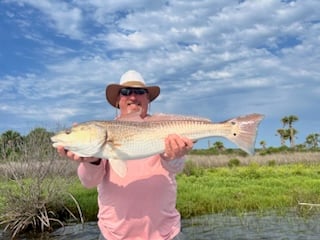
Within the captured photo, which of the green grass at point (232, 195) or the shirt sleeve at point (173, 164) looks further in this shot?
the green grass at point (232, 195)

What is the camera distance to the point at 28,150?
54.0 feet

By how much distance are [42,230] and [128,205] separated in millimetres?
13161

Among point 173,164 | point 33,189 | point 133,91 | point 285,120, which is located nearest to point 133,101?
point 133,91

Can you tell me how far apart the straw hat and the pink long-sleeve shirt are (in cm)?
68

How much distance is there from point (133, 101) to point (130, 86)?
133 millimetres

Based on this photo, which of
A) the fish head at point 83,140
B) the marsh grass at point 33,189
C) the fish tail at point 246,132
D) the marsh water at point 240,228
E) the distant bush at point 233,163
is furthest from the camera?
the distant bush at point 233,163

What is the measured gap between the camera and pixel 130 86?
382cm

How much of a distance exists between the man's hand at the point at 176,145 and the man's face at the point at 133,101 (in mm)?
560

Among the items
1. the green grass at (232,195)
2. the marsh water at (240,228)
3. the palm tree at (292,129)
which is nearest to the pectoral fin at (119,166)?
the marsh water at (240,228)

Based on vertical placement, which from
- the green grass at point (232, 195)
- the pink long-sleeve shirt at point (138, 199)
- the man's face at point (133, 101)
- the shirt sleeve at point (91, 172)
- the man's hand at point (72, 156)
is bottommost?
the green grass at point (232, 195)

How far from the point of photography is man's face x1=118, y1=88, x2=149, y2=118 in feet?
12.5

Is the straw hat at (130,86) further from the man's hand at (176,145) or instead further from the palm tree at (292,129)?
the palm tree at (292,129)

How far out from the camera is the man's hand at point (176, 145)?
327cm

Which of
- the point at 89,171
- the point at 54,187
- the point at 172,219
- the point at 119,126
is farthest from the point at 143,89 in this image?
the point at 54,187
